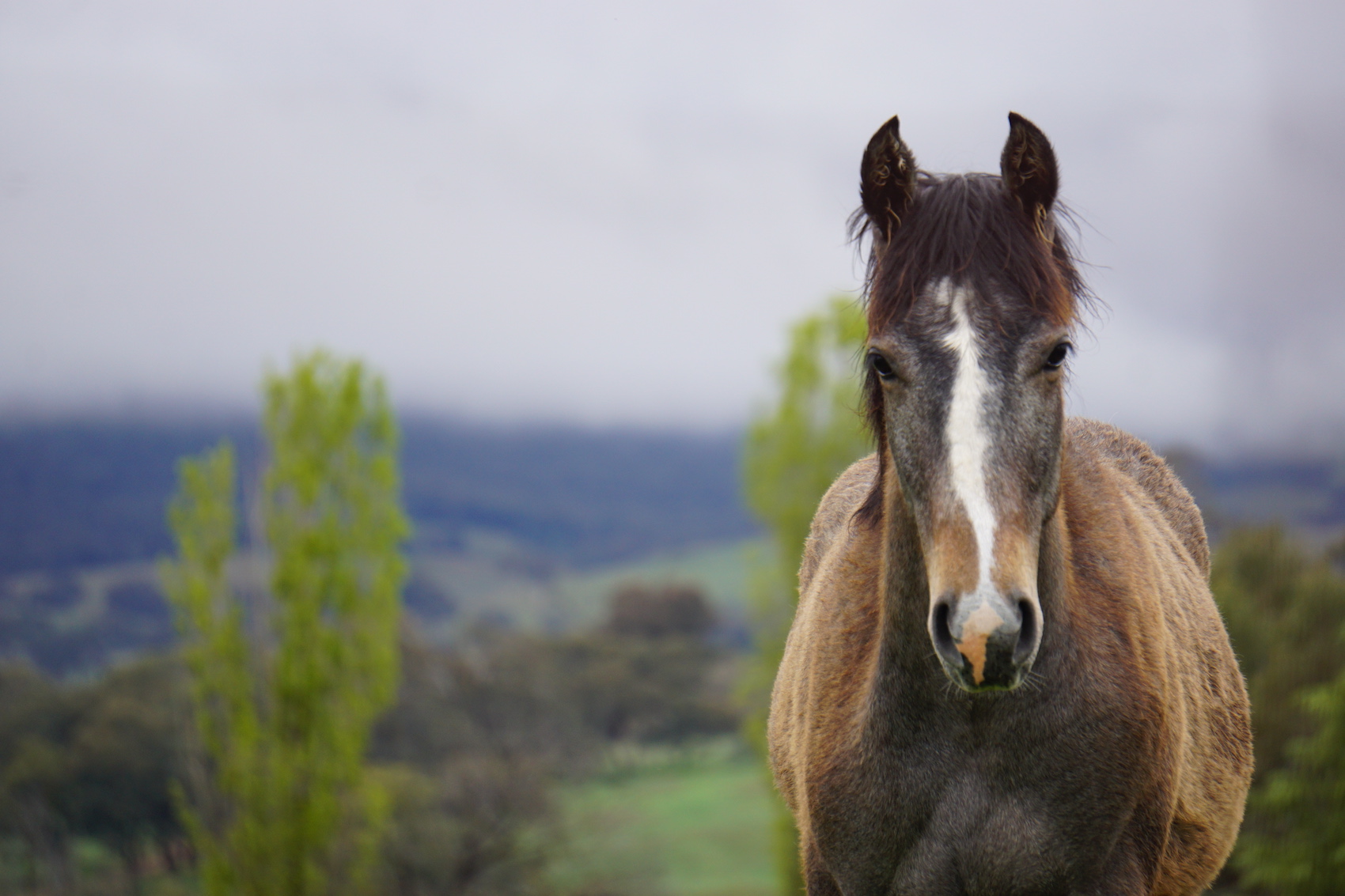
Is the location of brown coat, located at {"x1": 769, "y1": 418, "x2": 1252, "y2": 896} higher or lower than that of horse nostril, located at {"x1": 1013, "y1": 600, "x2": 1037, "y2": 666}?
lower

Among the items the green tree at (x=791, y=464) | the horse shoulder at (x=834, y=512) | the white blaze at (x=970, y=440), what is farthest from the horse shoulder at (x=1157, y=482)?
the green tree at (x=791, y=464)

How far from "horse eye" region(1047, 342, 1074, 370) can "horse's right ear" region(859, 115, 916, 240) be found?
693mm

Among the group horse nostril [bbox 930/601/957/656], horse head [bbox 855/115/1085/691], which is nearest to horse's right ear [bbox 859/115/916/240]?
horse head [bbox 855/115/1085/691]

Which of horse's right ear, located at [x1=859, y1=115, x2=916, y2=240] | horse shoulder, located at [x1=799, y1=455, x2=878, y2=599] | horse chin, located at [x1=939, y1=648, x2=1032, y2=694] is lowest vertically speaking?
horse shoulder, located at [x1=799, y1=455, x2=878, y2=599]

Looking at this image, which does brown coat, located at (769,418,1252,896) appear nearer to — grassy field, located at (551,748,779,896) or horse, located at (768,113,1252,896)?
horse, located at (768,113,1252,896)

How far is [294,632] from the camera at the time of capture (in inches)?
659

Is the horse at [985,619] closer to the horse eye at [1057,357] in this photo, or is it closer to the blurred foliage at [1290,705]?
the horse eye at [1057,357]

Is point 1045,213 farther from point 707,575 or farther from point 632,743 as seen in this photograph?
point 707,575

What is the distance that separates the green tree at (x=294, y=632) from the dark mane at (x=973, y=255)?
1562 cm

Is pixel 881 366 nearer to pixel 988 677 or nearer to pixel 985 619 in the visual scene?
pixel 985 619

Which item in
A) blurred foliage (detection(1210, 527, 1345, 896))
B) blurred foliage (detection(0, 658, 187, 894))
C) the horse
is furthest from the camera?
blurred foliage (detection(0, 658, 187, 894))

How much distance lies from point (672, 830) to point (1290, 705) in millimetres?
27674

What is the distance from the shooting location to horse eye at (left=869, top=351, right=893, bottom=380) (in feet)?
9.73

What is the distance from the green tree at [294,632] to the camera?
1642 cm
